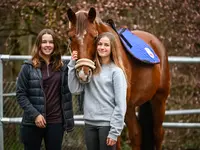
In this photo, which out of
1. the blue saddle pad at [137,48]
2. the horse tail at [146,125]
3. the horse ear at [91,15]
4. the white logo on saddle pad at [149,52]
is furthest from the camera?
the horse tail at [146,125]

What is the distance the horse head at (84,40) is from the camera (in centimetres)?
443

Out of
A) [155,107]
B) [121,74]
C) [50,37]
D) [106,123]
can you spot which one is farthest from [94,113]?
[155,107]

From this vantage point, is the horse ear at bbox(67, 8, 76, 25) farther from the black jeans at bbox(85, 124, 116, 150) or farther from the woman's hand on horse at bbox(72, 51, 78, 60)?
the black jeans at bbox(85, 124, 116, 150)

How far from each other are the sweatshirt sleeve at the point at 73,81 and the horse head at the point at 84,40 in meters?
0.06

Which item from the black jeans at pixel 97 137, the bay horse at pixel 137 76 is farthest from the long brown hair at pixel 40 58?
the black jeans at pixel 97 137

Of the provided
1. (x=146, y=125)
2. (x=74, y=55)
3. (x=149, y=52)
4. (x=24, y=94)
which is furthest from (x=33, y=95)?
(x=146, y=125)

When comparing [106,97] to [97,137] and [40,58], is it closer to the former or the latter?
[97,137]

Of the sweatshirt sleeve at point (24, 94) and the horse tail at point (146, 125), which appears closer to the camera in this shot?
the sweatshirt sleeve at point (24, 94)

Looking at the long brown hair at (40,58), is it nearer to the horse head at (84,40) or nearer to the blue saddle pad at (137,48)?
the horse head at (84,40)

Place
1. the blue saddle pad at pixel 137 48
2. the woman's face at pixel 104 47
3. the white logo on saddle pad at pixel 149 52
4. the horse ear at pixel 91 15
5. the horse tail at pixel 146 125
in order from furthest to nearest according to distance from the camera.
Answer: the horse tail at pixel 146 125, the white logo on saddle pad at pixel 149 52, the blue saddle pad at pixel 137 48, the horse ear at pixel 91 15, the woman's face at pixel 104 47

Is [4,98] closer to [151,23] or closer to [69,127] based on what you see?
[69,127]

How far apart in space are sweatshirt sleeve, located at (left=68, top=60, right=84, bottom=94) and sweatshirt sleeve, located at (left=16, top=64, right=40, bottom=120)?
428 mm

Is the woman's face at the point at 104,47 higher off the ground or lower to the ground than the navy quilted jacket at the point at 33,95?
higher

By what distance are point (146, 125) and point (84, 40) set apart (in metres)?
2.17
